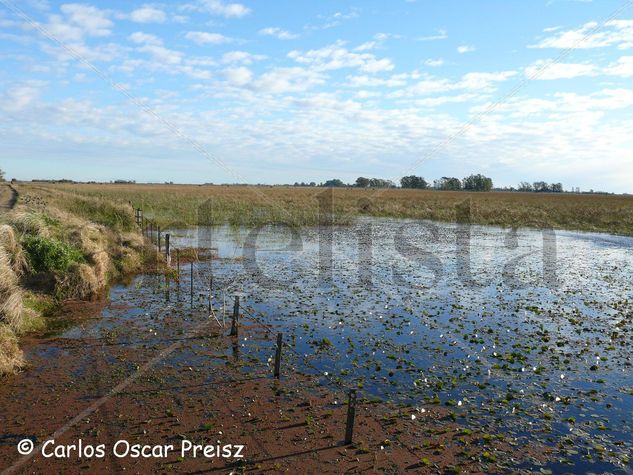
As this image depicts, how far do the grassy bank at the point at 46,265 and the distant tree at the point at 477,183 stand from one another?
156 metres

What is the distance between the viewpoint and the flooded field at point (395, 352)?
28.4 feet

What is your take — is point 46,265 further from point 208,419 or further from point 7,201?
point 7,201

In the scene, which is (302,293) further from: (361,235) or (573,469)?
(361,235)

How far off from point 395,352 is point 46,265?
1260 cm

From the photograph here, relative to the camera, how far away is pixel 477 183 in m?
165

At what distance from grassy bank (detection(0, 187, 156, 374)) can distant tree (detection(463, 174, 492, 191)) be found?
156 m

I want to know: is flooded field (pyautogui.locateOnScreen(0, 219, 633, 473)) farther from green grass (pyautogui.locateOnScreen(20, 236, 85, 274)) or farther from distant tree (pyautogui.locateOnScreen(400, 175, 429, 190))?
distant tree (pyautogui.locateOnScreen(400, 175, 429, 190))

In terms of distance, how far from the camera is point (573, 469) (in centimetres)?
762

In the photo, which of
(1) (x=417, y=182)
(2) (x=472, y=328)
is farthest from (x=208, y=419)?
(1) (x=417, y=182)

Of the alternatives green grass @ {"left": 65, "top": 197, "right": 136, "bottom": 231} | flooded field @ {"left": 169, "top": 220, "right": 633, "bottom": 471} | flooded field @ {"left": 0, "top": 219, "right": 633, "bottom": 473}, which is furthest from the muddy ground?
green grass @ {"left": 65, "top": 197, "right": 136, "bottom": 231}

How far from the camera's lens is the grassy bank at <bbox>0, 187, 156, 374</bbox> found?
12.3 metres

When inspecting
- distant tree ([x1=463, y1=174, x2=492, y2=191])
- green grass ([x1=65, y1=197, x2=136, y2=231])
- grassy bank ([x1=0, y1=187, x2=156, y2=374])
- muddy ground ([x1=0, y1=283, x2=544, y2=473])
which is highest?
distant tree ([x1=463, y1=174, x2=492, y2=191])

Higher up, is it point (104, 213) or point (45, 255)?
point (104, 213)

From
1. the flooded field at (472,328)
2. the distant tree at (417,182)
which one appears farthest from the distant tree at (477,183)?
the flooded field at (472,328)
